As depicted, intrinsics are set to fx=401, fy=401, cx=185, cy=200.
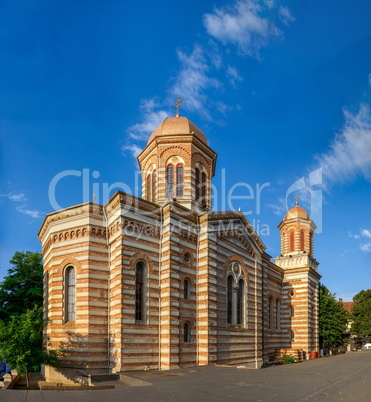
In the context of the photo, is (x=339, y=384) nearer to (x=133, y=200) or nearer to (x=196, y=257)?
(x=196, y=257)

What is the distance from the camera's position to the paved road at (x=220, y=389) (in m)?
13.3

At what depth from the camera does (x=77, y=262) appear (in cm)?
2089

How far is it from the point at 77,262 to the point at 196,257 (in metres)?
6.72

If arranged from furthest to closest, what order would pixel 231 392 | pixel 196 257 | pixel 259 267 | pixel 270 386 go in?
pixel 259 267
pixel 196 257
pixel 270 386
pixel 231 392

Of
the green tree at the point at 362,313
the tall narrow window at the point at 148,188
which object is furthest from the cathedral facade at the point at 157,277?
the green tree at the point at 362,313

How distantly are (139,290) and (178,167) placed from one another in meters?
9.83

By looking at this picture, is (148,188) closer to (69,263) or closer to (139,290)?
(69,263)

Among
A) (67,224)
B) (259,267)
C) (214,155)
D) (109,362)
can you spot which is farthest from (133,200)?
(259,267)

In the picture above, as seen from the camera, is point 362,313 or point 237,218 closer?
point 237,218

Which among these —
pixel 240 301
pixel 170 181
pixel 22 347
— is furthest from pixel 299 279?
pixel 22 347

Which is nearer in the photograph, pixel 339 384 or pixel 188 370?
pixel 339 384

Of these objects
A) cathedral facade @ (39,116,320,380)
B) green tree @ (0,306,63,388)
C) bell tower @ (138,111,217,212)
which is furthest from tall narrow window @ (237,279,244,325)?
green tree @ (0,306,63,388)

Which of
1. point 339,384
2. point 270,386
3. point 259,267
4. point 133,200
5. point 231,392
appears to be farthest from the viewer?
point 259,267

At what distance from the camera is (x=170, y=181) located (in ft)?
89.4
